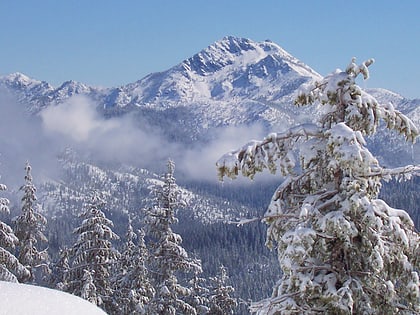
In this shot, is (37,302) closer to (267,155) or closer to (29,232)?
(267,155)

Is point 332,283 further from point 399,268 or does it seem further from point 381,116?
point 381,116

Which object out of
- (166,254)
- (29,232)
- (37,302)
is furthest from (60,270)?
(37,302)

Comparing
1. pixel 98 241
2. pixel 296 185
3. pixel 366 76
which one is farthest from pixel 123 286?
pixel 366 76

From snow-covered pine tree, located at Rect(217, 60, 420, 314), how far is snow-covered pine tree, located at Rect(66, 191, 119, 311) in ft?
47.9

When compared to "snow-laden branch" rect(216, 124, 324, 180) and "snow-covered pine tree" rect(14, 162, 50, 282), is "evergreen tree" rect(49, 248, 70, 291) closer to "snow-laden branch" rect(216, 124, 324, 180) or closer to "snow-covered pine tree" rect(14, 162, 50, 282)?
"snow-covered pine tree" rect(14, 162, 50, 282)

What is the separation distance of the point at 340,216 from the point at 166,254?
14861mm

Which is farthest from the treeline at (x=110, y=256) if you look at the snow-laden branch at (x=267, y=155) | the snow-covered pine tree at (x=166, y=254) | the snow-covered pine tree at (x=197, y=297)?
the snow-laden branch at (x=267, y=155)

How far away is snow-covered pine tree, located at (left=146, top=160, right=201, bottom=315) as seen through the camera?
19.9 metres

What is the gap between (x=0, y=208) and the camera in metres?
17.8

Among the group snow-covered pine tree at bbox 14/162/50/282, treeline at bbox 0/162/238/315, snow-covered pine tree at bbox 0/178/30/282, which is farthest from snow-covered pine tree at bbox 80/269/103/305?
snow-covered pine tree at bbox 14/162/50/282

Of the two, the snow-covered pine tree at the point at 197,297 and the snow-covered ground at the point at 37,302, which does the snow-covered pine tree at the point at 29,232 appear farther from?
the snow-covered ground at the point at 37,302

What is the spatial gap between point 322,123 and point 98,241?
50.6 feet

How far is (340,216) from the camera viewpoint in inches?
245

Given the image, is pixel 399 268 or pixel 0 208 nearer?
pixel 399 268
